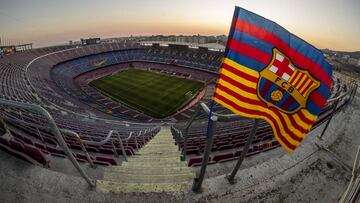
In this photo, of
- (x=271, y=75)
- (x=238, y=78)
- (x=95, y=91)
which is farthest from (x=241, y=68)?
(x=95, y=91)

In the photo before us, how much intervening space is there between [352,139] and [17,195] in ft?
35.9

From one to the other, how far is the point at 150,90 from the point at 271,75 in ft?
108

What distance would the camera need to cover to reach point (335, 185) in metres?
4.27

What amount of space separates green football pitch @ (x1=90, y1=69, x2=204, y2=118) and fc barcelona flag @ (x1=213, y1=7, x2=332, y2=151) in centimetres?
2210

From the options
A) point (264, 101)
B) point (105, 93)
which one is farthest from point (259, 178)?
point (105, 93)

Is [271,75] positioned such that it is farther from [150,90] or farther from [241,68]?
[150,90]

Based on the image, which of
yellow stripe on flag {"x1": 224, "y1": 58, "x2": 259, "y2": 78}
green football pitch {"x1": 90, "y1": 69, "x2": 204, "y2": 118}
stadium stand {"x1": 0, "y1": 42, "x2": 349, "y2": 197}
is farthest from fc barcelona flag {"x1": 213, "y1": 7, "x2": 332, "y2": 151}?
green football pitch {"x1": 90, "y1": 69, "x2": 204, "y2": 118}

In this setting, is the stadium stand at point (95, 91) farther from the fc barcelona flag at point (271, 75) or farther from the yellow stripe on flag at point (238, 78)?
the yellow stripe on flag at point (238, 78)

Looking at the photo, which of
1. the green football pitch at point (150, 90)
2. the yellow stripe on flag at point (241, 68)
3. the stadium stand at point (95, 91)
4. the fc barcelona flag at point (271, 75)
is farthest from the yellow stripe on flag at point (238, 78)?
the green football pitch at point (150, 90)

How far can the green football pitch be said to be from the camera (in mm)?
28320

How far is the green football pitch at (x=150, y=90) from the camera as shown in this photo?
28320 millimetres

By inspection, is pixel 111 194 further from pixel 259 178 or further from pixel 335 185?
pixel 335 185

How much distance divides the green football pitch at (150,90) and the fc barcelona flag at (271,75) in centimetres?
2210

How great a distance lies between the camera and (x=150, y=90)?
35406 mm
